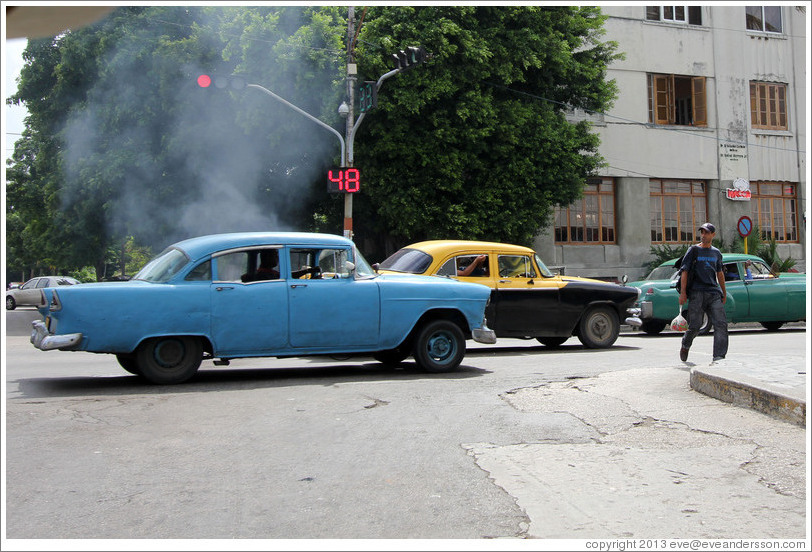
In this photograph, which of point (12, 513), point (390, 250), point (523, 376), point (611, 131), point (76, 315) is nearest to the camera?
point (12, 513)

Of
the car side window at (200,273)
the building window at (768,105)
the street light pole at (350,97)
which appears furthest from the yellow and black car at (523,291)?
the building window at (768,105)

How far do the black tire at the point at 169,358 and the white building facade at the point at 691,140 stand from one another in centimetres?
1979

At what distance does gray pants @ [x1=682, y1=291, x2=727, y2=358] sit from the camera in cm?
925

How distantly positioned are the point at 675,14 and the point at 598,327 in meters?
20.2

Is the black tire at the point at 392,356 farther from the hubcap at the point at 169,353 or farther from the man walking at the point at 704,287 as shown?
the man walking at the point at 704,287

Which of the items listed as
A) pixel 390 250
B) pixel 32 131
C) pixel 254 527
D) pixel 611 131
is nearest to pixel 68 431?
pixel 254 527

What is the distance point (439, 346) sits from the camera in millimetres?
9531

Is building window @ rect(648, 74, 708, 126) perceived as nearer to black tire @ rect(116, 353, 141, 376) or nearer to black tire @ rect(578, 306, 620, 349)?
black tire @ rect(578, 306, 620, 349)

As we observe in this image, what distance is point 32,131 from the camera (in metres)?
33.2

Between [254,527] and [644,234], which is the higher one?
[644,234]

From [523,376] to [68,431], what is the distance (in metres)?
4.87

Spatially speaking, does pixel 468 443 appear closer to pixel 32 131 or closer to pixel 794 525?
pixel 794 525

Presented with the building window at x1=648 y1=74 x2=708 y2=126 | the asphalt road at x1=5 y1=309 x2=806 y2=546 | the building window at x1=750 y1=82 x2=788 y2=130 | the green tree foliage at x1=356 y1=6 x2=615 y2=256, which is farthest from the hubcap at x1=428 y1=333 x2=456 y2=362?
the building window at x1=750 y1=82 x2=788 y2=130

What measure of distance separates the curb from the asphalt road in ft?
0.37
